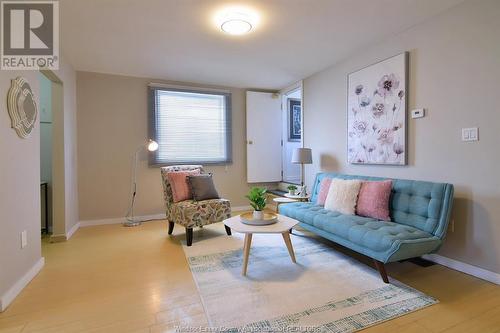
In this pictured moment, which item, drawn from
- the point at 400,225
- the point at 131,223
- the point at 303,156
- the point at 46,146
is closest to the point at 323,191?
the point at 303,156

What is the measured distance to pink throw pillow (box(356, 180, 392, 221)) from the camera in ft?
8.54

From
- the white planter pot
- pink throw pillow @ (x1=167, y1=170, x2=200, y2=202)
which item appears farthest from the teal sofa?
pink throw pillow @ (x1=167, y1=170, x2=200, y2=202)

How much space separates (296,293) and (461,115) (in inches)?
83.9

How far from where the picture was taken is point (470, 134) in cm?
227

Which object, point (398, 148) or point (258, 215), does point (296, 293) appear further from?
point (398, 148)

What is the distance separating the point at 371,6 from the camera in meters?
2.36

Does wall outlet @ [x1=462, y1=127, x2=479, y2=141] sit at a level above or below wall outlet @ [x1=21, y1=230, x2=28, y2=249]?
above

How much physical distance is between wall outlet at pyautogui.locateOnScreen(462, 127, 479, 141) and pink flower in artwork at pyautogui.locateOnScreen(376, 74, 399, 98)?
0.85m

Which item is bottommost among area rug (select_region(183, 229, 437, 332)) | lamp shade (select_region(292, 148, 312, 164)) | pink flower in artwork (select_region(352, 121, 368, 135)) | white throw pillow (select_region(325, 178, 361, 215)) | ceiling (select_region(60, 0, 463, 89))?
area rug (select_region(183, 229, 437, 332))

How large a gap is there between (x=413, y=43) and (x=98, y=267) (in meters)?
3.90

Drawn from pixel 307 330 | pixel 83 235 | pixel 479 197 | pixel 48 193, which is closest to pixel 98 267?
pixel 83 235

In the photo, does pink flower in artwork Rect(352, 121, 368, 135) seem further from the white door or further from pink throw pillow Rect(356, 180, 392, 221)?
the white door

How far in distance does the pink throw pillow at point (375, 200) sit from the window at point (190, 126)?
2.79 m

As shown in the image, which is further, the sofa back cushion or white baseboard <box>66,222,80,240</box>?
white baseboard <box>66,222,80,240</box>
